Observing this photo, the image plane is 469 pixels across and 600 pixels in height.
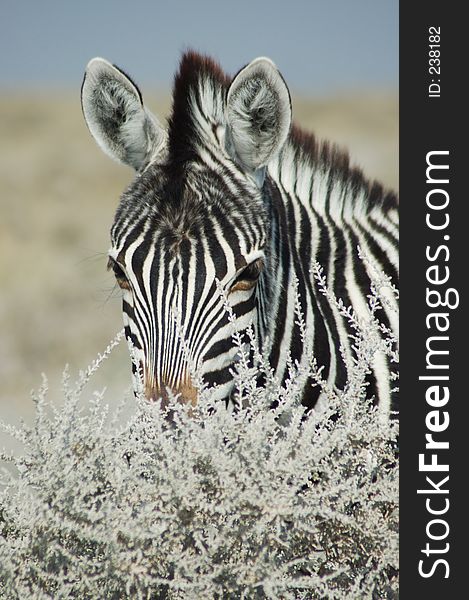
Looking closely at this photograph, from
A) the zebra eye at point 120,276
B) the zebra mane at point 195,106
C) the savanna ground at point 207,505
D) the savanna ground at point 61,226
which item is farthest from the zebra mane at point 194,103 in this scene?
the savanna ground at point 207,505

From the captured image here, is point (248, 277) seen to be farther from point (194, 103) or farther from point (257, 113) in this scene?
point (194, 103)

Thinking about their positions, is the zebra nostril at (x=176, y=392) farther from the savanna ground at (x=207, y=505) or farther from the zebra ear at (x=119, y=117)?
the zebra ear at (x=119, y=117)

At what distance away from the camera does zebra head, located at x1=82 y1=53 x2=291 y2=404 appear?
128 inches

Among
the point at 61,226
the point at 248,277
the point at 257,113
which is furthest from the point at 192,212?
the point at 61,226

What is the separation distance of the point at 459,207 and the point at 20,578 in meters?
2.07

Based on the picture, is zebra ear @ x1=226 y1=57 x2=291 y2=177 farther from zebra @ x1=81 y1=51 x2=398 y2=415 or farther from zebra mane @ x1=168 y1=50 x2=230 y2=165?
zebra mane @ x1=168 y1=50 x2=230 y2=165

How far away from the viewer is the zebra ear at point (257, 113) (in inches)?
139

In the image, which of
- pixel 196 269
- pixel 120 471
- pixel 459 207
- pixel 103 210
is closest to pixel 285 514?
pixel 120 471

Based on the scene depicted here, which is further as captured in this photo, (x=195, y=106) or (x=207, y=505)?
(x=195, y=106)

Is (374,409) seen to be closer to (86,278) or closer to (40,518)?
(40,518)

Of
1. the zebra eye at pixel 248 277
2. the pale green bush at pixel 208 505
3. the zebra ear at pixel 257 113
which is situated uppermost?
the zebra ear at pixel 257 113

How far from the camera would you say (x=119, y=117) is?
3826mm

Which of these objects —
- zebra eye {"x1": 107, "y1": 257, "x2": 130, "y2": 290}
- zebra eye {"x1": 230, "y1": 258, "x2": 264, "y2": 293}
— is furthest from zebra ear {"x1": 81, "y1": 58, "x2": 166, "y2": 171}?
zebra eye {"x1": 230, "y1": 258, "x2": 264, "y2": 293}

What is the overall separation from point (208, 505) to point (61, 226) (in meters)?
17.1
